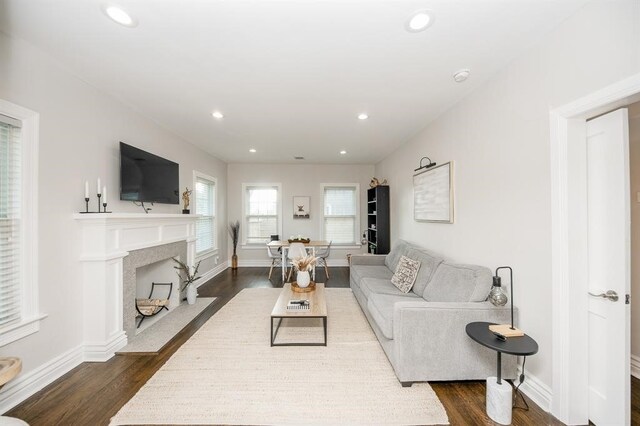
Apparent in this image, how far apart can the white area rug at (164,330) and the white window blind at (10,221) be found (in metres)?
0.98

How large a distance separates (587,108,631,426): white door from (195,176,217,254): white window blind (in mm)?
5193

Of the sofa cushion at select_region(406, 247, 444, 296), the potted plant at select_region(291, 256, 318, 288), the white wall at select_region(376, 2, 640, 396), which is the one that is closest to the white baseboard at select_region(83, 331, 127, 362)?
the potted plant at select_region(291, 256, 318, 288)

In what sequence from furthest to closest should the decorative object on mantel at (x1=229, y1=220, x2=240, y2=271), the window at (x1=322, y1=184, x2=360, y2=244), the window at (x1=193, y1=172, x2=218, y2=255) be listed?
1. the window at (x1=322, y1=184, x2=360, y2=244)
2. the decorative object on mantel at (x1=229, y1=220, x2=240, y2=271)
3. the window at (x1=193, y1=172, x2=218, y2=255)

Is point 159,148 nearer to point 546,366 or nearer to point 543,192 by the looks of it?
point 543,192

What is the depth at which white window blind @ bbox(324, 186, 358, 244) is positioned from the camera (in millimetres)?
6539

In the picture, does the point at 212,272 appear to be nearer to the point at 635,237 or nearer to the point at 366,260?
the point at 366,260

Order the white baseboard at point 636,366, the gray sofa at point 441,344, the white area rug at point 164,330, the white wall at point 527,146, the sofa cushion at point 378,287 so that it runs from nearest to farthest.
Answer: the white wall at point 527,146, the gray sofa at point 441,344, the white baseboard at point 636,366, the white area rug at point 164,330, the sofa cushion at point 378,287

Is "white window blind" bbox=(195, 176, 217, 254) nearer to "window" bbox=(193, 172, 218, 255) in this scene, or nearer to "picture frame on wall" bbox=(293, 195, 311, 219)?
"window" bbox=(193, 172, 218, 255)

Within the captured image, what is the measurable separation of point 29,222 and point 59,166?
52 cm

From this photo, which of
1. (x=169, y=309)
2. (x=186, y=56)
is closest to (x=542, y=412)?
(x=186, y=56)

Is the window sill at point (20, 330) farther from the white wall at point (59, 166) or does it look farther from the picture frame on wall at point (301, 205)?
the picture frame on wall at point (301, 205)

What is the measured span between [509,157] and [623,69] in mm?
816

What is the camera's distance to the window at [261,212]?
6.45 metres

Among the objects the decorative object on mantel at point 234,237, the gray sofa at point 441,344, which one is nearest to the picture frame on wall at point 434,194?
the gray sofa at point 441,344
